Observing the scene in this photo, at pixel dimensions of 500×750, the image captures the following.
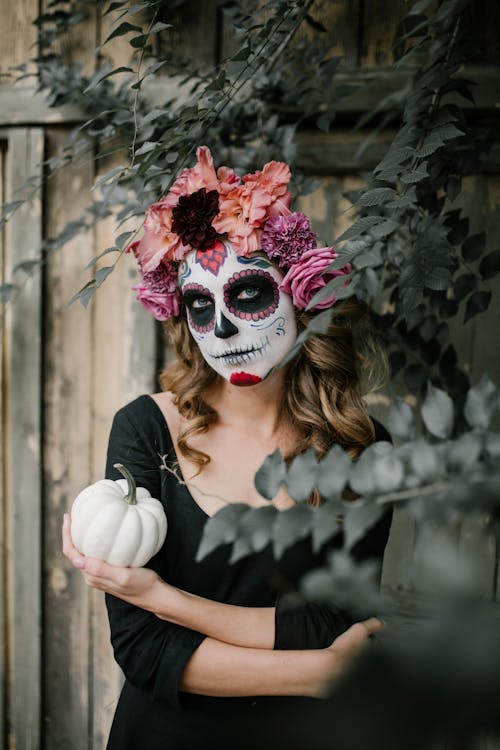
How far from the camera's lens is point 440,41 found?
4.86 ft

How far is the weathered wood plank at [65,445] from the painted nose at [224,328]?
3.38ft

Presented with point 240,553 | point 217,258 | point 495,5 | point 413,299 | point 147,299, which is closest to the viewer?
point 240,553

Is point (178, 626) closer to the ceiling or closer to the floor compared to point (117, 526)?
closer to the floor

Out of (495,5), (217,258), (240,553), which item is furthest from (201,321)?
(495,5)

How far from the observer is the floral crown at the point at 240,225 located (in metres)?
1.31

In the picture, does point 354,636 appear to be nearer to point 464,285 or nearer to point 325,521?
point 325,521

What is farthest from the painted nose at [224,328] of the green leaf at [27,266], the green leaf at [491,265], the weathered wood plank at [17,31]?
the weathered wood plank at [17,31]

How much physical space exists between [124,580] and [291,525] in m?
0.63

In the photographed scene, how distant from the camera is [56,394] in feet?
7.45

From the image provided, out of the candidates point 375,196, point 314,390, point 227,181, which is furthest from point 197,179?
point 314,390

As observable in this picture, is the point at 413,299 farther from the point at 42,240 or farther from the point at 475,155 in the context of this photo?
the point at 42,240

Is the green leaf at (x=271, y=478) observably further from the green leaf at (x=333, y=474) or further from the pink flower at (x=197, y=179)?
the pink flower at (x=197, y=179)

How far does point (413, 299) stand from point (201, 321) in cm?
44

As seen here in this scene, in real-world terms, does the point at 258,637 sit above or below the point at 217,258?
below
